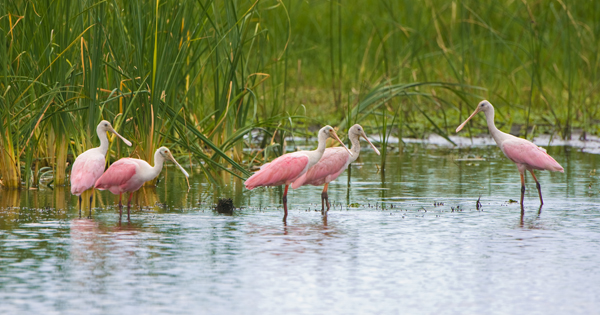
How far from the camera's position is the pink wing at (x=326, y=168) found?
9.68 metres

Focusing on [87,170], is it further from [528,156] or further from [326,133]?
[528,156]

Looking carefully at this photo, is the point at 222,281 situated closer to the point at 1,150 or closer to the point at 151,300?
the point at 151,300

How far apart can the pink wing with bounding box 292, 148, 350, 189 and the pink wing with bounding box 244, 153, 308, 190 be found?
38 cm

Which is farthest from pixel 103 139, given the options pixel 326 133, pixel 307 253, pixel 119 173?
pixel 307 253

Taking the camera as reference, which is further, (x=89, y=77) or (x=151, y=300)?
(x=89, y=77)

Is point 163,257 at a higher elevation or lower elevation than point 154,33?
lower

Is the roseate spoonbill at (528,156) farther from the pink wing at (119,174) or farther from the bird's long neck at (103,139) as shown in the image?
the bird's long neck at (103,139)

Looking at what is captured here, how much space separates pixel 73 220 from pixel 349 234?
2.48 m

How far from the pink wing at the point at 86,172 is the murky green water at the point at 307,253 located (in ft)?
0.95

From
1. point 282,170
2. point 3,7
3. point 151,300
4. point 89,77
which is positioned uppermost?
point 3,7

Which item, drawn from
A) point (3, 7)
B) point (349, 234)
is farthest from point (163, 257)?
point (3, 7)

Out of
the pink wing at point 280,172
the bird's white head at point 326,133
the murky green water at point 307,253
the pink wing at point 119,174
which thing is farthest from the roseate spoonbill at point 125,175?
the bird's white head at point 326,133

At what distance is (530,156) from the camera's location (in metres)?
10.0

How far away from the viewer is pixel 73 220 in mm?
8352
